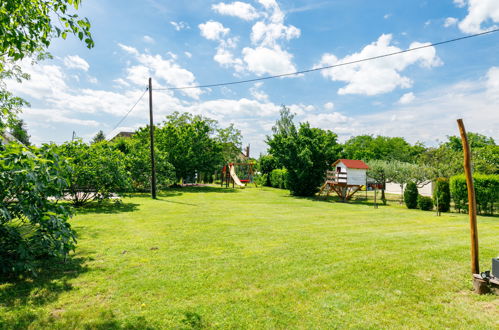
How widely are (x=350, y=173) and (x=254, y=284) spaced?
18.7 metres

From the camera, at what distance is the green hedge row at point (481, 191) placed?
1388 centimetres

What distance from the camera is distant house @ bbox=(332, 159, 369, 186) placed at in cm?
2167

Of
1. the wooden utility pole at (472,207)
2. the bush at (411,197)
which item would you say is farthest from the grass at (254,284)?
the bush at (411,197)

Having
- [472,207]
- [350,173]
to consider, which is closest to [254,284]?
[472,207]

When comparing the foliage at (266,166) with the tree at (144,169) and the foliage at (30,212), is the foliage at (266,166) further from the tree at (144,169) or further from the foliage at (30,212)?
the foliage at (30,212)

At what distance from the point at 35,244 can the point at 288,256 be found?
15.3 ft

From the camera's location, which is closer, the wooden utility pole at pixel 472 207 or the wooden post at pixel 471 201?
the wooden utility pole at pixel 472 207

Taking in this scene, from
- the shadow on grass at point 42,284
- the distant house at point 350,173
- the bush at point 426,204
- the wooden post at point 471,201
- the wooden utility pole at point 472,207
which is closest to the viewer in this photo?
the shadow on grass at point 42,284

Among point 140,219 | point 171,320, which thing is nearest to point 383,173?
point 140,219

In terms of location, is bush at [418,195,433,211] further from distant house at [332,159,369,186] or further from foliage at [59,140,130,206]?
foliage at [59,140,130,206]

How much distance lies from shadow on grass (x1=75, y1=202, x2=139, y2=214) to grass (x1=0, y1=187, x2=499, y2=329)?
481cm

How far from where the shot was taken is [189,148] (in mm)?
28906

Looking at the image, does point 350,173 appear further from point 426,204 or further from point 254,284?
point 254,284

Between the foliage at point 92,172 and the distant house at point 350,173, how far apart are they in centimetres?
1510
